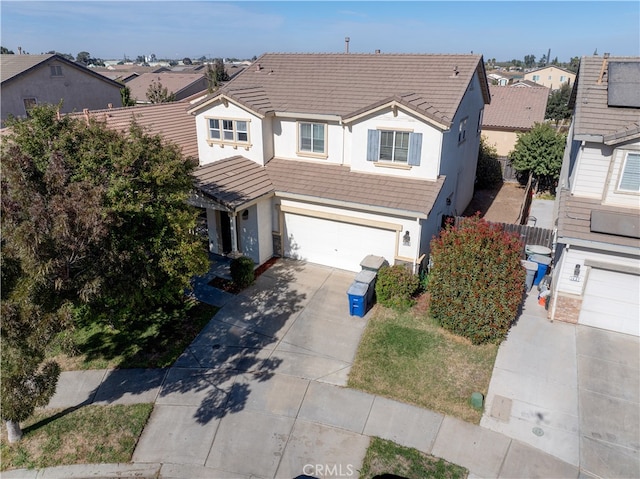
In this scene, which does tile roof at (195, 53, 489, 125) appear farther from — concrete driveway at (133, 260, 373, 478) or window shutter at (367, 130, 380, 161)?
concrete driveway at (133, 260, 373, 478)

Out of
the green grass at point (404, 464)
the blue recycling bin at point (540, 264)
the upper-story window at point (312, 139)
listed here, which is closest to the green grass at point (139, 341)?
the green grass at point (404, 464)

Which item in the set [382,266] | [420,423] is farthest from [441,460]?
[382,266]

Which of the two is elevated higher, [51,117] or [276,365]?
[51,117]

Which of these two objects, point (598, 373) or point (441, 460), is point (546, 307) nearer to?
point (598, 373)

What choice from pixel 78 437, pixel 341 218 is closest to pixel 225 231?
pixel 341 218

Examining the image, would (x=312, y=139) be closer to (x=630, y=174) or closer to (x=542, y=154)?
(x=630, y=174)

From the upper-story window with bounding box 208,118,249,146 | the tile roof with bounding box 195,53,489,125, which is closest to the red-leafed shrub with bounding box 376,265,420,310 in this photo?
the tile roof with bounding box 195,53,489,125
